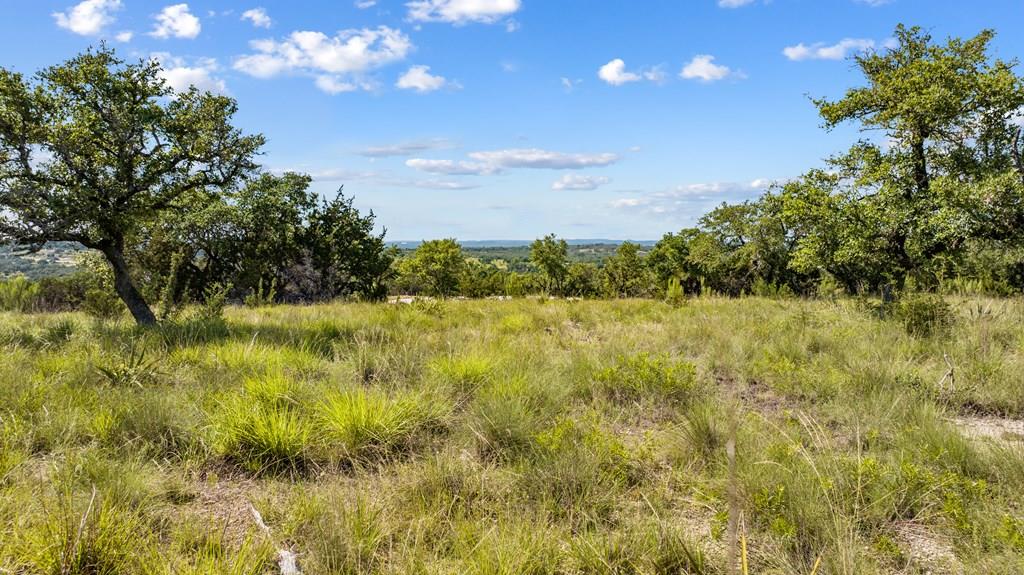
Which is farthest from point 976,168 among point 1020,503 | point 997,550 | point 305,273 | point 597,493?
point 305,273

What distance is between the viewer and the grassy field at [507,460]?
246cm

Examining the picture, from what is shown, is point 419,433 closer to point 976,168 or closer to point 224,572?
point 224,572

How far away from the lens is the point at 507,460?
11.5 ft

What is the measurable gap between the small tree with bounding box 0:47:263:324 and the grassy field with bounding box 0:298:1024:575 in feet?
8.04

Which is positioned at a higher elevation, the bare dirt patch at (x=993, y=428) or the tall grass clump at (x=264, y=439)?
the tall grass clump at (x=264, y=439)

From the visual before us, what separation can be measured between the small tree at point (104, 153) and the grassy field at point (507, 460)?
2451mm

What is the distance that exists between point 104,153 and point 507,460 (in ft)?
29.3

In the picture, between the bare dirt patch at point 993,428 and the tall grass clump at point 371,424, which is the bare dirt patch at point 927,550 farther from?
the tall grass clump at point 371,424

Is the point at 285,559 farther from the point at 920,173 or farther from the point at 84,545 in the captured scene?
the point at 920,173

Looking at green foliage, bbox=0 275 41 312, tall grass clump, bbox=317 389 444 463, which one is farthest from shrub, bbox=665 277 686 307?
green foliage, bbox=0 275 41 312

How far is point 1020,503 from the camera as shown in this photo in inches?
115

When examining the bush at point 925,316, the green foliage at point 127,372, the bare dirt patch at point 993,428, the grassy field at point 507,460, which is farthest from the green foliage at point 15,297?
the bush at point 925,316

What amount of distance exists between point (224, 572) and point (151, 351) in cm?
482

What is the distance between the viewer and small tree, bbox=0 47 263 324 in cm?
746
